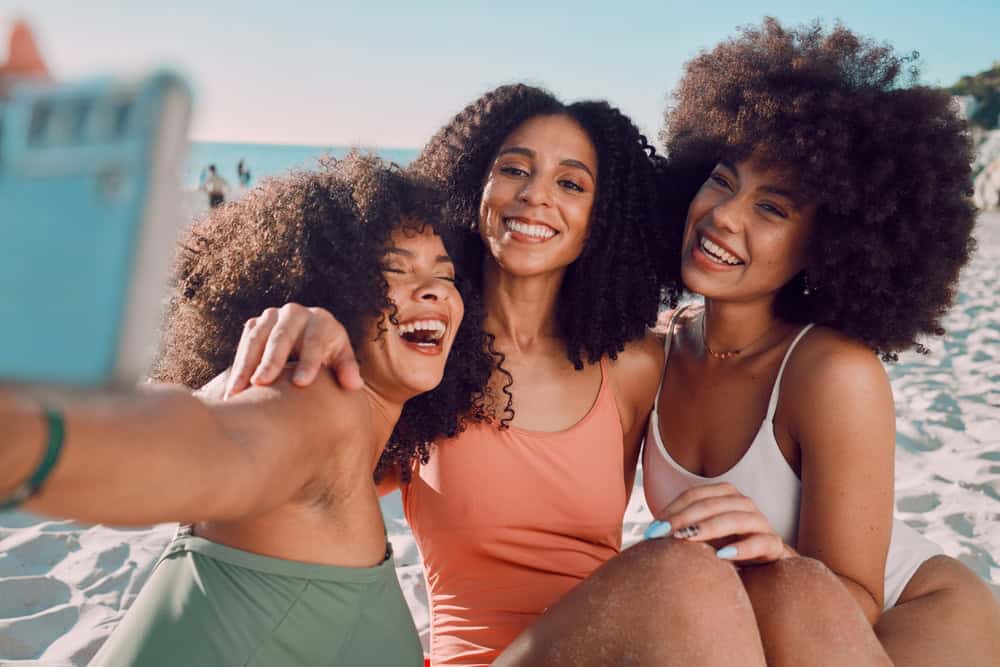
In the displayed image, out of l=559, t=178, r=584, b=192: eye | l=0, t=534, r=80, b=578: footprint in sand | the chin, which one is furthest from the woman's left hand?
l=0, t=534, r=80, b=578: footprint in sand

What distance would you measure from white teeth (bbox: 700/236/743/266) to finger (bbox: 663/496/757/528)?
0.85 metres

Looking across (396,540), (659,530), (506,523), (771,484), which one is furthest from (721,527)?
(396,540)

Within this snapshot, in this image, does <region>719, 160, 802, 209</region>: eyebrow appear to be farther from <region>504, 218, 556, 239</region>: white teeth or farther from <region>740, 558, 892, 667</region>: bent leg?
<region>740, 558, 892, 667</region>: bent leg

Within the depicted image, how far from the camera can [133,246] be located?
0.51 meters

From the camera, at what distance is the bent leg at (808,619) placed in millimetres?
1871

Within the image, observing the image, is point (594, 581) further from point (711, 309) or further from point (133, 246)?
point (133, 246)

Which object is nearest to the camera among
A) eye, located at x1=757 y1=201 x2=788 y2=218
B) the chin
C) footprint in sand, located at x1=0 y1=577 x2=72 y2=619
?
the chin

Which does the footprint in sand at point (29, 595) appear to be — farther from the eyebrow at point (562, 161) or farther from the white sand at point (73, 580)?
the eyebrow at point (562, 161)

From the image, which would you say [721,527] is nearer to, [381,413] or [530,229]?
[381,413]

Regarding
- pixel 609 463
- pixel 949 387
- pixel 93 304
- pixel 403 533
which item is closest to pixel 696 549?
pixel 609 463

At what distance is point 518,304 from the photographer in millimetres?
2877

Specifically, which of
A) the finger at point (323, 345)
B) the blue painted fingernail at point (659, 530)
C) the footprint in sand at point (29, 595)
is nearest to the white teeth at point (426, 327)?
the finger at point (323, 345)

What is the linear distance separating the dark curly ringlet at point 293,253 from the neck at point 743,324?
1.01 metres

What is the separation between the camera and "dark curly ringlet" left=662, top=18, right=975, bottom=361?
8.39 ft
